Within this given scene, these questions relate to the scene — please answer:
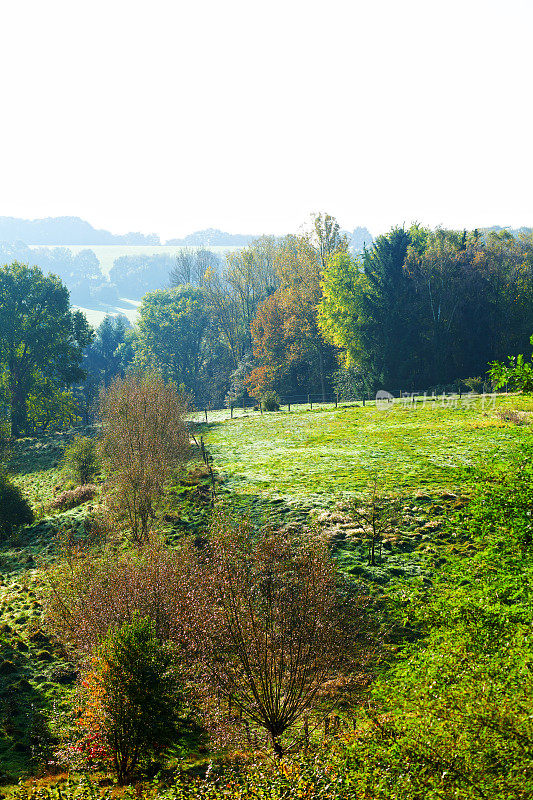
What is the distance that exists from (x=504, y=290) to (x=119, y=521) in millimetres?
42349

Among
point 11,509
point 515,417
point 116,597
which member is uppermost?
point 515,417

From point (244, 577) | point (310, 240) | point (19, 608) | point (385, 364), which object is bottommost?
point (19, 608)

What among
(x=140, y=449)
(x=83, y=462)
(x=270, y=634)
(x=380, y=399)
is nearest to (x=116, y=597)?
(x=270, y=634)

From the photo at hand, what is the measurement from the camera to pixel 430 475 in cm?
2288

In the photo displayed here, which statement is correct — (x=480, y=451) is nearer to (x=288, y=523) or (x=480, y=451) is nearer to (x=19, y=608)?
(x=288, y=523)

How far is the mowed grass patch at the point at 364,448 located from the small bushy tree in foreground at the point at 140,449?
360 centimetres

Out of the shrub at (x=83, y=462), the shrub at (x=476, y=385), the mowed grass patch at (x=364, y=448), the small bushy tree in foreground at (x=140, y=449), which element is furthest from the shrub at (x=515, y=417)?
the shrub at (x=83, y=462)

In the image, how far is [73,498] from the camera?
99.2 feet

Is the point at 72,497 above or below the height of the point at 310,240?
below

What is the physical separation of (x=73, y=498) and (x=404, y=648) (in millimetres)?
23487

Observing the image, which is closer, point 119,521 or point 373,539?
point 373,539

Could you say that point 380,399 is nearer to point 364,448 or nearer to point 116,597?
point 364,448

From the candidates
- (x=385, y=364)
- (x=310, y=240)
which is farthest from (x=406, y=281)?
(x=310, y=240)

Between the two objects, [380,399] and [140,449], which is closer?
[140,449]
